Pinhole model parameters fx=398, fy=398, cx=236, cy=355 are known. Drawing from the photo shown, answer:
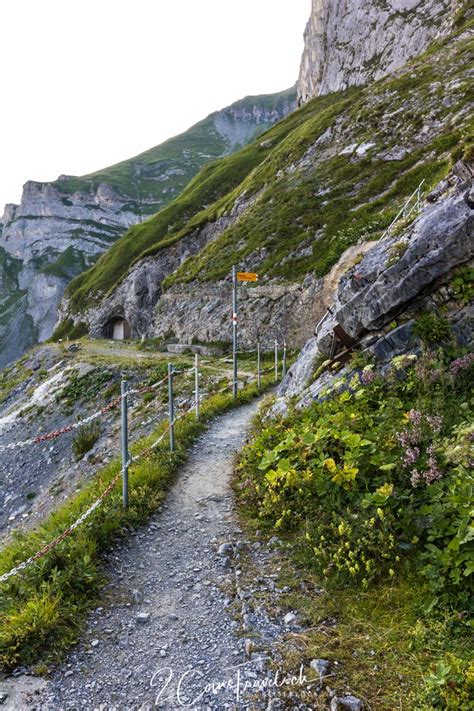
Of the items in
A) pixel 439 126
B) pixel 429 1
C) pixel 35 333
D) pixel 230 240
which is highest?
pixel 429 1

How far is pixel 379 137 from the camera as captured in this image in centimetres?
4078

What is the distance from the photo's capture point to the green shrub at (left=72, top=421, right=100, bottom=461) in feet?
55.3

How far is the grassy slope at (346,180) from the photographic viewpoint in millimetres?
32516

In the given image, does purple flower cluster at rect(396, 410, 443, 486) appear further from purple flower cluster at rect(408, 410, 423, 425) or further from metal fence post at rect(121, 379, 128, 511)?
metal fence post at rect(121, 379, 128, 511)

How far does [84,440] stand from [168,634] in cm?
1395

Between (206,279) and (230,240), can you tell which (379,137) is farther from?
(206,279)

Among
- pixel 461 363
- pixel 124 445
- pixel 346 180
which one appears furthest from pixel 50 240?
pixel 461 363

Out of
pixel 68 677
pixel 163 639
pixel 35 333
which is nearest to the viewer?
pixel 68 677

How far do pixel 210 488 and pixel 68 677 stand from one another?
4.55 metres

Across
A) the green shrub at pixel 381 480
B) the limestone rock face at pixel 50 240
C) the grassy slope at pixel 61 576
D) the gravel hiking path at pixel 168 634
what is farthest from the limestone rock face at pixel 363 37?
the limestone rock face at pixel 50 240

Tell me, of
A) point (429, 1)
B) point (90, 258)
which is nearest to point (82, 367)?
point (429, 1)

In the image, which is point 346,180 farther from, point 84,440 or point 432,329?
point 432,329

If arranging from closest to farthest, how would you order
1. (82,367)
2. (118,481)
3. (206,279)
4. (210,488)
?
(118,481)
(210,488)
(82,367)
(206,279)

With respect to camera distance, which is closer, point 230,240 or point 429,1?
point 230,240
